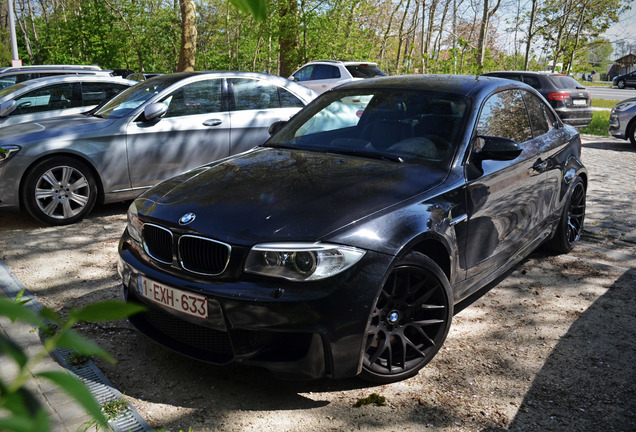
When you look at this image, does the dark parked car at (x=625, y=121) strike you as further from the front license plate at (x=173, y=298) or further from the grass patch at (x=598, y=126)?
the front license plate at (x=173, y=298)

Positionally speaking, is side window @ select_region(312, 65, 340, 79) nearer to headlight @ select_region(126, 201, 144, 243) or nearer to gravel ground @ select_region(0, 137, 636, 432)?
gravel ground @ select_region(0, 137, 636, 432)

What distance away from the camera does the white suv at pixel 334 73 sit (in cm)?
1691

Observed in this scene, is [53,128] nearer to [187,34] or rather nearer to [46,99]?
[46,99]

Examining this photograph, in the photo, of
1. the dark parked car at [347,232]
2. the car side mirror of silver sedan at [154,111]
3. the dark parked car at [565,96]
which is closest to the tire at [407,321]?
the dark parked car at [347,232]

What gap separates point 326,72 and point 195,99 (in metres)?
10.5

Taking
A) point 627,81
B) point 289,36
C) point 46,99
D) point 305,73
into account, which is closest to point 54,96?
point 46,99

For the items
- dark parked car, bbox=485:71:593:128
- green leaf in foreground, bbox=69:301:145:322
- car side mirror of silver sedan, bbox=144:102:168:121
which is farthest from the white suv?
green leaf in foreground, bbox=69:301:145:322

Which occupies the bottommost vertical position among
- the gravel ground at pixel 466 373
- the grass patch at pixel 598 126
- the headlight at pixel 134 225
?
the gravel ground at pixel 466 373

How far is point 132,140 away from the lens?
680 cm

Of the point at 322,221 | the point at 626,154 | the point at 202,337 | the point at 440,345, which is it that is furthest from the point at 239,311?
the point at 626,154

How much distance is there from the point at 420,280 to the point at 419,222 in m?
0.33

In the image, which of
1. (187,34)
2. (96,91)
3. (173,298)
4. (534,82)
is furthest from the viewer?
(187,34)

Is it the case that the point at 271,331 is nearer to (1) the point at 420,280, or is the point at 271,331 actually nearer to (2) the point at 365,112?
(1) the point at 420,280

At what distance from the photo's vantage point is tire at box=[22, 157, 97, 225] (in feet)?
20.9
